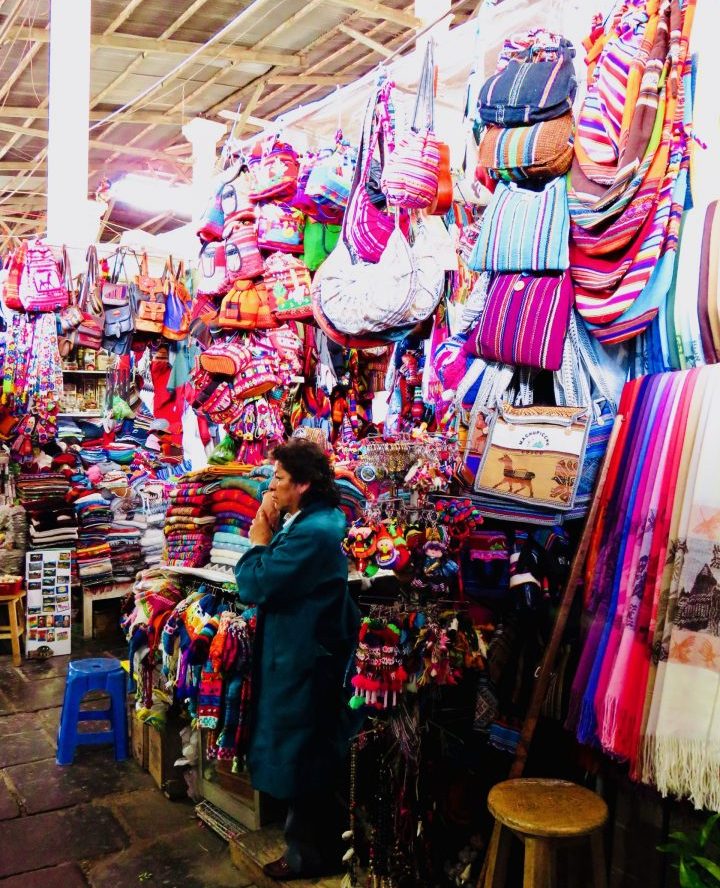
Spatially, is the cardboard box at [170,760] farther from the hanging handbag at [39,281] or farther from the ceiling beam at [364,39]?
the ceiling beam at [364,39]

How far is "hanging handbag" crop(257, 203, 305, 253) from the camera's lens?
3453 millimetres

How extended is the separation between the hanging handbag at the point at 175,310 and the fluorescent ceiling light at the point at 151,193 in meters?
5.27

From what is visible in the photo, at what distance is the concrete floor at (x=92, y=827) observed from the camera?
9.56ft

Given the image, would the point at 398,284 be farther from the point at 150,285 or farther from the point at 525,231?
the point at 150,285

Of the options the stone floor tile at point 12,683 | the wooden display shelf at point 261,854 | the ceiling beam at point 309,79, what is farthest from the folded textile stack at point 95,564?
the ceiling beam at point 309,79

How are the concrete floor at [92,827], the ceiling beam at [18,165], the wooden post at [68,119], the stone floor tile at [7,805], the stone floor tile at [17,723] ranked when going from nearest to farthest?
the concrete floor at [92,827], the stone floor tile at [7,805], the stone floor tile at [17,723], the wooden post at [68,119], the ceiling beam at [18,165]

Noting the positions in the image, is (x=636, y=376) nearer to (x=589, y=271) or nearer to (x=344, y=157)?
(x=589, y=271)

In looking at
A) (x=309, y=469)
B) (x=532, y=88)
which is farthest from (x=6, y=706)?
(x=532, y=88)

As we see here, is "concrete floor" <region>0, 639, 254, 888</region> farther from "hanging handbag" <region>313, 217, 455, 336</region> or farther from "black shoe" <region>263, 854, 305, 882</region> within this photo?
"hanging handbag" <region>313, 217, 455, 336</region>

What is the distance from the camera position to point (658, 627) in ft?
6.40

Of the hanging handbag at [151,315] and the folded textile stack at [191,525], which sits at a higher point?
the hanging handbag at [151,315]

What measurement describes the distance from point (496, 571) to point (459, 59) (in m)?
2.07

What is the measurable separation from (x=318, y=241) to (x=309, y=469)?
121 centimetres

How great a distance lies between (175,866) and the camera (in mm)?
2975
